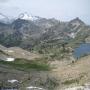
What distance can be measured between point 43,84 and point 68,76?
19519 mm

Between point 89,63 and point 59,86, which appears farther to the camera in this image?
point 89,63

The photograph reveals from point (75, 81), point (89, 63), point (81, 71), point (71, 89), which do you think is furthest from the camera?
point (89, 63)

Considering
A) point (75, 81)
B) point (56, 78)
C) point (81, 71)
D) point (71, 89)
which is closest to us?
point (71, 89)

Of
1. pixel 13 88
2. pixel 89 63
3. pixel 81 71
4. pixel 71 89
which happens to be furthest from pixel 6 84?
pixel 89 63

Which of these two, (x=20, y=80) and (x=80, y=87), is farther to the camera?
(x=20, y=80)

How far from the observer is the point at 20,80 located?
118 metres

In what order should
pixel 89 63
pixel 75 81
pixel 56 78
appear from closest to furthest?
pixel 75 81, pixel 56 78, pixel 89 63

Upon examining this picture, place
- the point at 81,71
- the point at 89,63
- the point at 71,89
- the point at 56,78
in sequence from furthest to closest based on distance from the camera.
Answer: the point at 89,63 → the point at 81,71 → the point at 56,78 → the point at 71,89

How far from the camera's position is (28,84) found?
112 metres

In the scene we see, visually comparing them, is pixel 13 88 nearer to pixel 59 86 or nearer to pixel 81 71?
pixel 59 86

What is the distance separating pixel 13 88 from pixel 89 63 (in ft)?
181

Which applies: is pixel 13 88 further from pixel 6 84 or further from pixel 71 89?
pixel 71 89

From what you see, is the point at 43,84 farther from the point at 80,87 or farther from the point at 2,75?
the point at 2,75

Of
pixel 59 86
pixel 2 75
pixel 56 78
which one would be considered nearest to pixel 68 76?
pixel 56 78
